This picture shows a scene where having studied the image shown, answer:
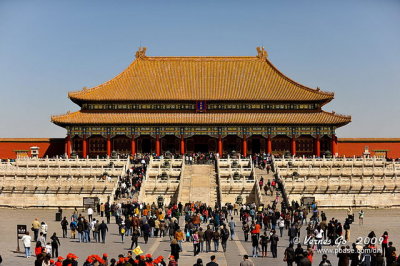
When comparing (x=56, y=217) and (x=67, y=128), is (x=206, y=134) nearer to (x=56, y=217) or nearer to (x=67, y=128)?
(x=67, y=128)

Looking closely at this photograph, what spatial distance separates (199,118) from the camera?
286 ft

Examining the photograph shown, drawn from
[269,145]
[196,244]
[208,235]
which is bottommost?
[196,244]

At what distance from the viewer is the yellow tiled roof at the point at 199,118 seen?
281ft

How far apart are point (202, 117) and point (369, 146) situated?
18.9m

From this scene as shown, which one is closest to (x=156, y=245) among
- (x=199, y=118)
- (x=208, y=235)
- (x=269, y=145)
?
(x=208, y=235)

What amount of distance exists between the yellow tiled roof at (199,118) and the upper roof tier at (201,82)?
68.1 inches

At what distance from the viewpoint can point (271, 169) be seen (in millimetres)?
64375

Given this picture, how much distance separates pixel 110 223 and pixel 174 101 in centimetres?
4339

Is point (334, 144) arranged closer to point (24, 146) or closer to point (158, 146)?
point (158, 146)

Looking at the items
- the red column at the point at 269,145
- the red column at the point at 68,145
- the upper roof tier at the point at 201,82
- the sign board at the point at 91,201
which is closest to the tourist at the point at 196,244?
the sign board at the point at 91,201

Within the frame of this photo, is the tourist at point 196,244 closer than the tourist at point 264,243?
No

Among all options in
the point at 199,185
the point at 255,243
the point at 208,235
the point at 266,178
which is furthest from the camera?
the point at 266,178

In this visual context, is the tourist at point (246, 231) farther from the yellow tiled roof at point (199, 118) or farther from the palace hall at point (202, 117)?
the yellow tiled roof at point (199, 118)

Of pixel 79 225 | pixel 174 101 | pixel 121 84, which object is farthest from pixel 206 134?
pixel 79 225
